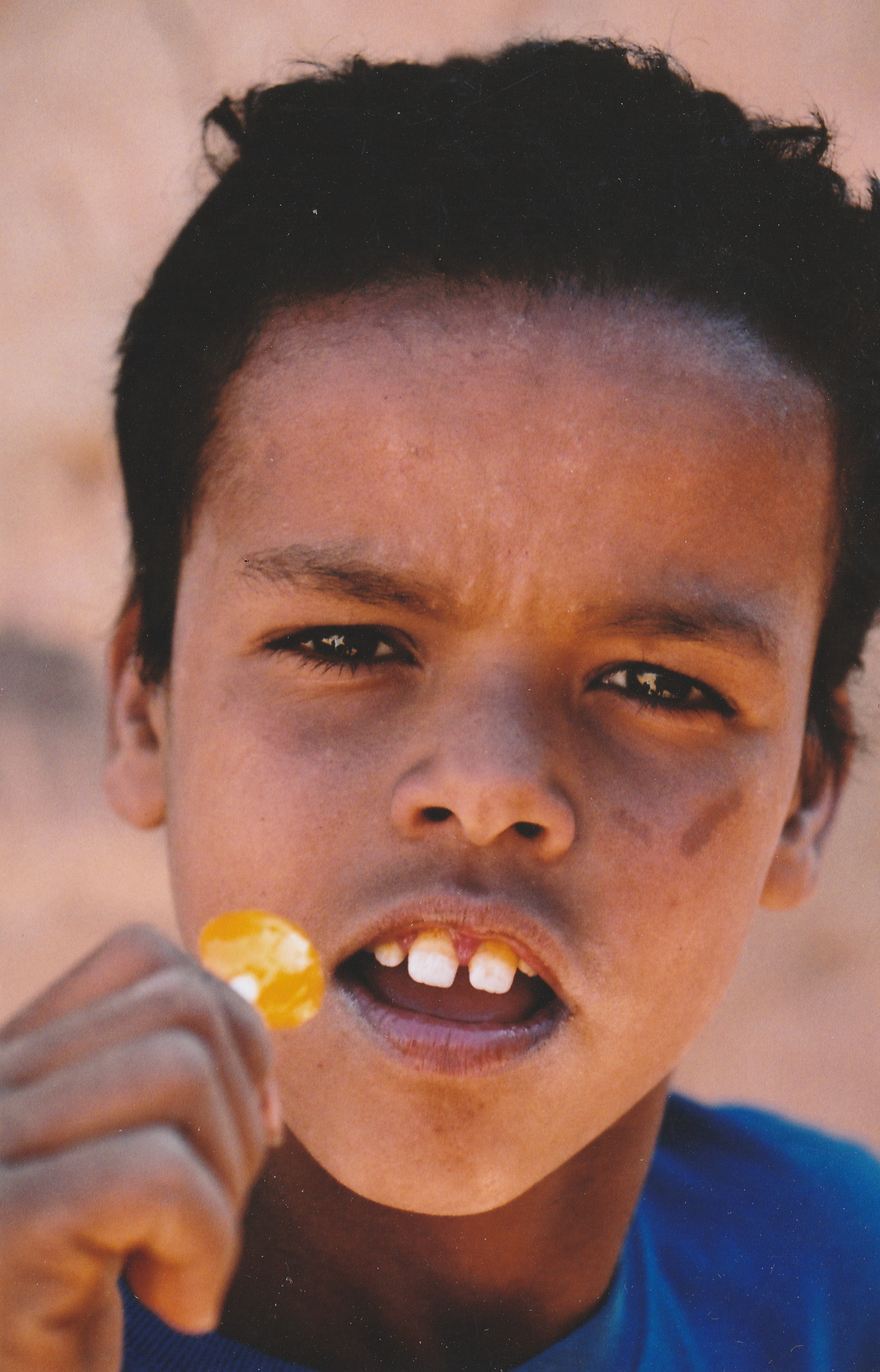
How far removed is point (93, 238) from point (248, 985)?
65.9 inches

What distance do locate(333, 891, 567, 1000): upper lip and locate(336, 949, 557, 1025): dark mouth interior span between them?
6 cm

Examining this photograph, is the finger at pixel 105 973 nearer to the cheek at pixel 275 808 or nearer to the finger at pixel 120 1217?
the finger at pixel 120 1217

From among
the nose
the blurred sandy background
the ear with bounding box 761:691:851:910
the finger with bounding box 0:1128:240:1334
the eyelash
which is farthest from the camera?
the blurred sandy background

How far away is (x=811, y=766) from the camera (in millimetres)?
1516

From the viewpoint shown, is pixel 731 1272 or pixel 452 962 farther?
pixel 731 1272

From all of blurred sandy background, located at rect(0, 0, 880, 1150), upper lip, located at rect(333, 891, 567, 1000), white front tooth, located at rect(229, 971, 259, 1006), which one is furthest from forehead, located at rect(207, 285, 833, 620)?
blurred sandy background, located at rect(0, 0, 880, 1150)

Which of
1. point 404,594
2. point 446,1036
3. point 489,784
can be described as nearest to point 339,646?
point 404,594

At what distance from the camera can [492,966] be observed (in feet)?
3.46

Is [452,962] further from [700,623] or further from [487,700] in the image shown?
[700,623]

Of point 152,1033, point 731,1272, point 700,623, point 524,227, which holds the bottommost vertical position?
point 731,1272

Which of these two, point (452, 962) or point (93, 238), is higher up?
point (93, 238)

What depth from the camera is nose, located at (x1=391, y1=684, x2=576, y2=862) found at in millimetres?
1011

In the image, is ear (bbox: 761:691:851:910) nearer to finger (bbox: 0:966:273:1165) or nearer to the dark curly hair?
the dark curly hair

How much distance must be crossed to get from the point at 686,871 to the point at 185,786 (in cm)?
45
